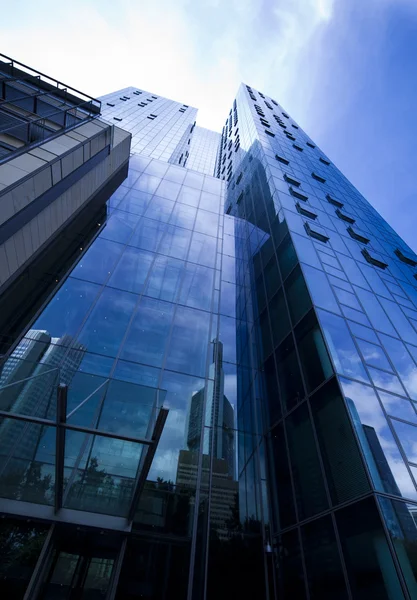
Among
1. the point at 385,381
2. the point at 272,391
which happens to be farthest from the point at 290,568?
the point at 385,381

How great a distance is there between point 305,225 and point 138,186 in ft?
33.2

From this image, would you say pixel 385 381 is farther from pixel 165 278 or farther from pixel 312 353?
pixel 165 278

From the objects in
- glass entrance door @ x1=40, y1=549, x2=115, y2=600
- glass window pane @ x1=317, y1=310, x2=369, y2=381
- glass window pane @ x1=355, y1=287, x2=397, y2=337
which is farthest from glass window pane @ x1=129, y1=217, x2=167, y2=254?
glass entrance door @ x1=40, y1=549, x2=115, y2=600

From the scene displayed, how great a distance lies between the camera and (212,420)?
10.4 m

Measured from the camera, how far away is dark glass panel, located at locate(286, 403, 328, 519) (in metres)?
8.07

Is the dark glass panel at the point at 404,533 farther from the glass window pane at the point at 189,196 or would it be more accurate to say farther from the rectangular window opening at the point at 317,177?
the rectangular window opening at the point at 317,177

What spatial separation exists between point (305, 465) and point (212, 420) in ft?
9.89

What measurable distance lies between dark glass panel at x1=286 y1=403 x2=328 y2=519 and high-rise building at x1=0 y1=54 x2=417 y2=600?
5cm

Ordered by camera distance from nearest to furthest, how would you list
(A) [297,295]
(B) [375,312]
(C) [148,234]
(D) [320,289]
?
1. (D) [320,289]
2. (A) [297,295]
3. (B) [375,312]
4. (C) [148,234]

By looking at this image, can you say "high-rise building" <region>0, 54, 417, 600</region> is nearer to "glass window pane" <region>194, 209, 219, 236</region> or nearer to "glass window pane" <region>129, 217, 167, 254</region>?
"glass window pane" <region>129, 217, 167, 254</region>

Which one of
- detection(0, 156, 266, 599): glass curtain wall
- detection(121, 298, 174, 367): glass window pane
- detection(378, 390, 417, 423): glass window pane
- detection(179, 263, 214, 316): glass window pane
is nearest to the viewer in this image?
detection(0, 156, 266, 599): glass curtain wall

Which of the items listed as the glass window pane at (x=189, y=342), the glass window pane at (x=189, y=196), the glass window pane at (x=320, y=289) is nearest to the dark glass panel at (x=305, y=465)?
the glass window pane at (x=189, y=342)

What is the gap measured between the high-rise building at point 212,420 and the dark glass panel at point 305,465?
0.05m

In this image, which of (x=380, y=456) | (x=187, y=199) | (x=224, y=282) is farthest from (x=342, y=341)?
(x=187, y=199)
